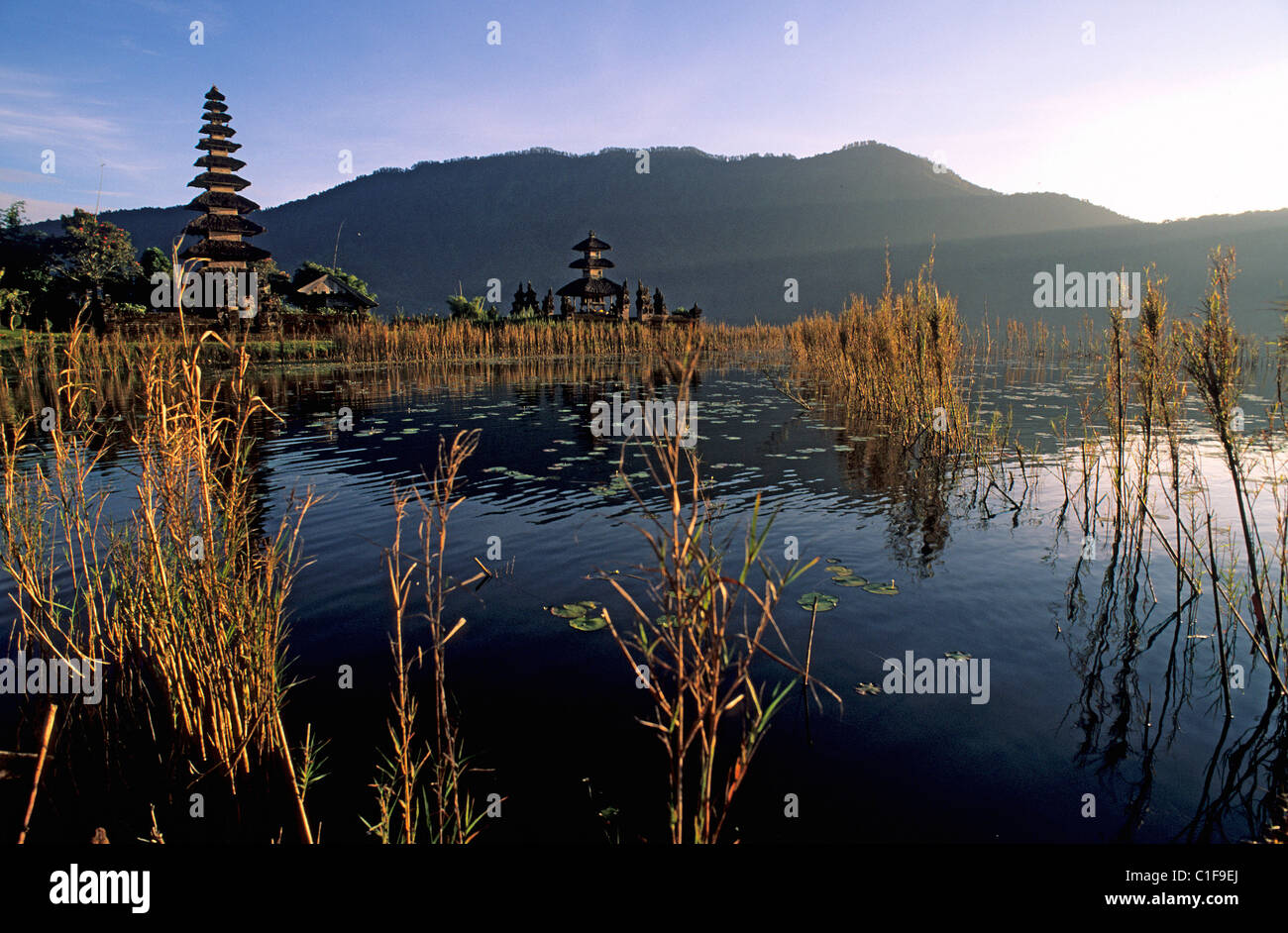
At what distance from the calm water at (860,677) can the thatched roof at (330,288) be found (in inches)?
1435

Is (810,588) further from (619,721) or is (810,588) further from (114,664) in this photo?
(114,664)

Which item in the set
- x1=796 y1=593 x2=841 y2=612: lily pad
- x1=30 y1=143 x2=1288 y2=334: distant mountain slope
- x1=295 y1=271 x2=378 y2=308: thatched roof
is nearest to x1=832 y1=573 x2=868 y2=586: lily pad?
x1=796 y1=593 x2=841 y2=612: lily pad

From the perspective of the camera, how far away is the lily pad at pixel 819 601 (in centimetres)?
505

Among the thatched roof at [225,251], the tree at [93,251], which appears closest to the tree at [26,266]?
the tree at [93,251]

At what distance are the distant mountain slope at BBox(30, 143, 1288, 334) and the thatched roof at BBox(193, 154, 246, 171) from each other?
282 feet

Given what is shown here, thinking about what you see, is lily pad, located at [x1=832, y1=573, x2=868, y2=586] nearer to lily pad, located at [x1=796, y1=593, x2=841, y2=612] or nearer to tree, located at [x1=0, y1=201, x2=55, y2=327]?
lily pad, located at [x1=796, y1=593, x2=841, y2=612]

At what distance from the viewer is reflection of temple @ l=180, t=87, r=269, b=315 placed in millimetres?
39500

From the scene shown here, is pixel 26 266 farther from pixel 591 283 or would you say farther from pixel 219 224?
pixel 591 283

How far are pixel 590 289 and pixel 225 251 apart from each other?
21.7 metres

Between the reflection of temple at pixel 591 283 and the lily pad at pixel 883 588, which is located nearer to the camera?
the lily pad at pixel 883 588

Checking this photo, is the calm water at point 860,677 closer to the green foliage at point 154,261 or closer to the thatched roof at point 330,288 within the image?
the thatched roof at point 330,288

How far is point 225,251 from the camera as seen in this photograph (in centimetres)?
3866
